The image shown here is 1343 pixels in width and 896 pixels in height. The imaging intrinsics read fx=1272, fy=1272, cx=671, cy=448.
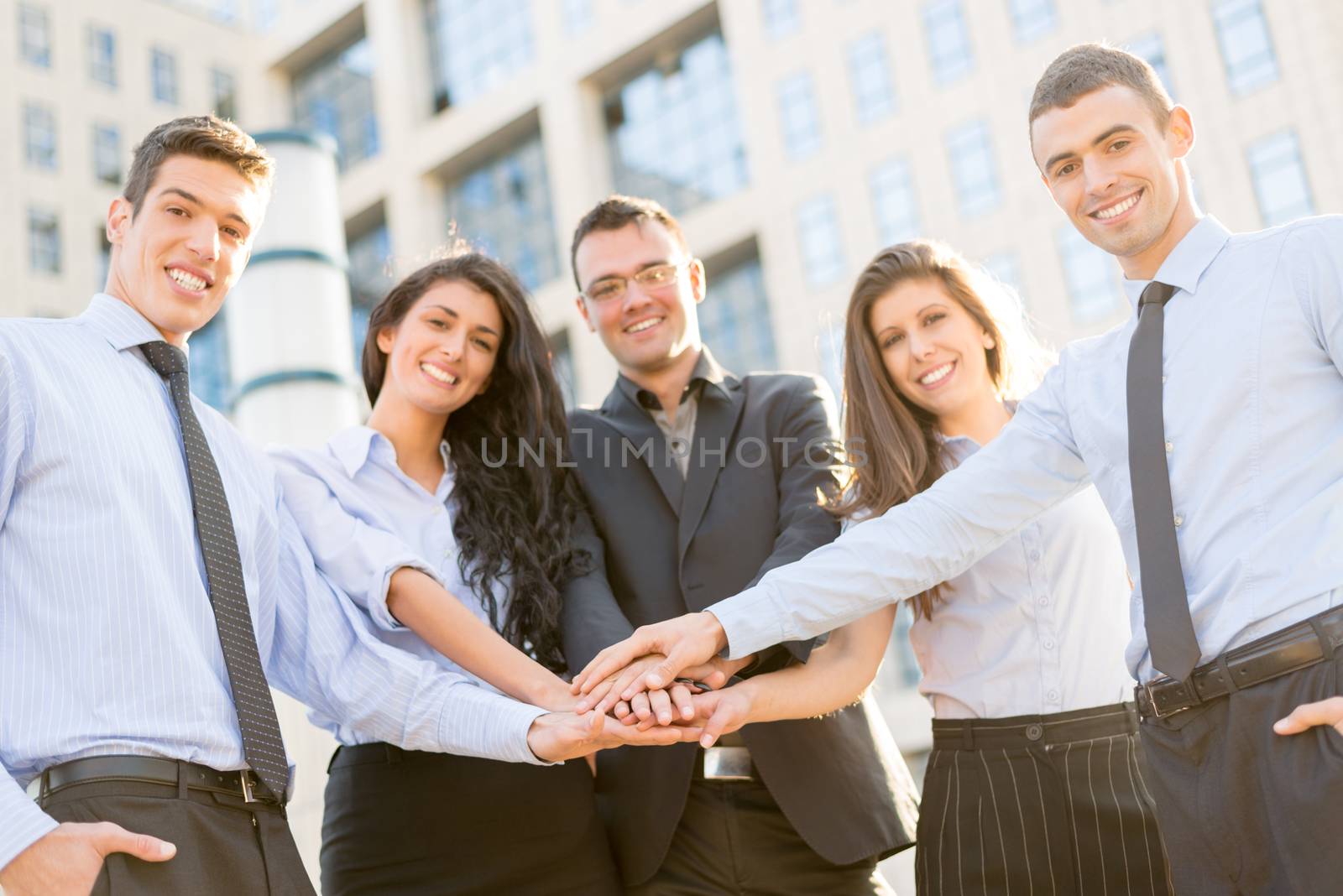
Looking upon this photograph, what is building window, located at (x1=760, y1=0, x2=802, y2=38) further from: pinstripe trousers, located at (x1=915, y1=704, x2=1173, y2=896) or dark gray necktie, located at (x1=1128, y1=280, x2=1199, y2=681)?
dark gray necktie, located at (x1=1128, y1=280, x2=1199, y2=681)

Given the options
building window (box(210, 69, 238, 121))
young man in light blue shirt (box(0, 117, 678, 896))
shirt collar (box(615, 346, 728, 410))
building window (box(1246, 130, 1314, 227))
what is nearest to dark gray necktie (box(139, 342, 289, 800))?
young man in light blue shirt (box(0, 117, 678, 896))

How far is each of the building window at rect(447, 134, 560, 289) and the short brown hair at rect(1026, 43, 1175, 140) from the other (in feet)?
104

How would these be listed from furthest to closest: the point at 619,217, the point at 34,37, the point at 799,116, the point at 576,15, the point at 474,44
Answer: the point at 34,37
the point at 474,44
the point at 576,15
the point at 799,116
the point at 619,217

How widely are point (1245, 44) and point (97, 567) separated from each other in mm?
26229

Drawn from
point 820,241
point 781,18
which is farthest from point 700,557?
point 781,18

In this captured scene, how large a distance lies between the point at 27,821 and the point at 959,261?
9.75 feet

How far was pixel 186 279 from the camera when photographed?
3.18 m

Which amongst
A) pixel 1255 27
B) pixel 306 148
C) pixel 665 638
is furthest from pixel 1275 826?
pixel 1255 27

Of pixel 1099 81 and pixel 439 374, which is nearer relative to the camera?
pixel 1099 81

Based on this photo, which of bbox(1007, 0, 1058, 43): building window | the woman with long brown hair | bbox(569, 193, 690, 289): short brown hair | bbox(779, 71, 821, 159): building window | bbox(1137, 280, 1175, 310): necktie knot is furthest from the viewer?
bbox(779, 71, 821, 159): building window

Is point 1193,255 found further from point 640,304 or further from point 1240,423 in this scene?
point 640,304

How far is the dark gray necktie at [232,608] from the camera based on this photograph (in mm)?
2775

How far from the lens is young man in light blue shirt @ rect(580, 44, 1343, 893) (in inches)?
96.4

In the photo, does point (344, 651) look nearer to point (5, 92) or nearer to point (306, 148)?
point (306, 148)
